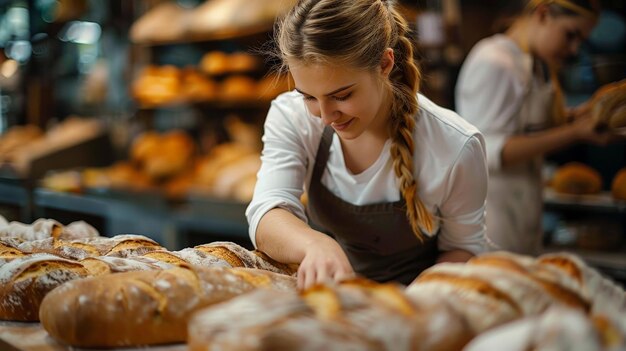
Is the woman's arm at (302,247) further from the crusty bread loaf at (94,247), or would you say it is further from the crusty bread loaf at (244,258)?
the crusty bread loaf at (94,247)

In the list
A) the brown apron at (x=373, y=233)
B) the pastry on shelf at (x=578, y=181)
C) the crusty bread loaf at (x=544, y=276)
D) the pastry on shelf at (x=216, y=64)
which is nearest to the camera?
the crusty bread loaf at (x=544, y=276)

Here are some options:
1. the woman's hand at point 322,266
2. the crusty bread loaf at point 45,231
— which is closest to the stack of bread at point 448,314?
the woman's hand at point 322,266

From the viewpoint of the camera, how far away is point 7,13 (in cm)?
651

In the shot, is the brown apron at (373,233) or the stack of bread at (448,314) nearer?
the stack of bread at (448,314)

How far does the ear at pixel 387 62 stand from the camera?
1828mm

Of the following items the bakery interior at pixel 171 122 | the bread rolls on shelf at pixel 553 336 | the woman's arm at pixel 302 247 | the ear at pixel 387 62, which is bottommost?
the bakery interior at pixel 171 122

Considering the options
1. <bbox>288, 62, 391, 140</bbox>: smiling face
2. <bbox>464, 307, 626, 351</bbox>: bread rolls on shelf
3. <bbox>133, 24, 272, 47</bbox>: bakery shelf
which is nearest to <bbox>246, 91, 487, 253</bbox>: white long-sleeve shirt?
<bbox>288, 62, 391, 140</bbox>: smiling face

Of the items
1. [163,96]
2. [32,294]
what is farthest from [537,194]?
[163,96]

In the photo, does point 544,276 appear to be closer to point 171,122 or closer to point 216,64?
point 216,64

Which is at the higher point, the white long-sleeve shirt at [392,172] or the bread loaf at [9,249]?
the white long-sleeve shirt at [392,172]

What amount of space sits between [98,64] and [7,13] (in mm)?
892

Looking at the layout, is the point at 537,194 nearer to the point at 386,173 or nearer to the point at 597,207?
the point at 597,207

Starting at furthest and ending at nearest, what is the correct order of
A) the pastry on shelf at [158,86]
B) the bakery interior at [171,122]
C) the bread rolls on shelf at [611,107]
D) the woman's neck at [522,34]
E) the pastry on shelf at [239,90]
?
the pastry on shelf at [158,86]
the pastry on shelf at [239,90]
the bakery interior at [171,122]
the woman's neck at [522,34]
the bread rolls on shelf at [611,107]

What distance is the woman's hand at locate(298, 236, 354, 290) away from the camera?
4.91ft
